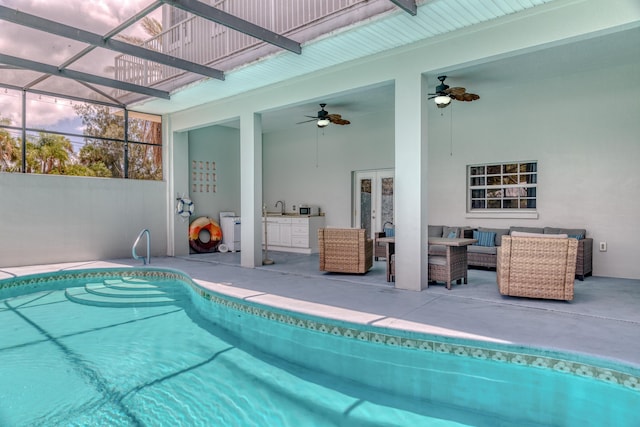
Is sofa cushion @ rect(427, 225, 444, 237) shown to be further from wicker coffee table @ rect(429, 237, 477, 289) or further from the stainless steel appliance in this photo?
the stainless steel appliance

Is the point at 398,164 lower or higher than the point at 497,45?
lower

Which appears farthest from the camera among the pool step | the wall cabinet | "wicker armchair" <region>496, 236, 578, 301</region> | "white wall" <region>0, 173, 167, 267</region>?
the wall cabinet

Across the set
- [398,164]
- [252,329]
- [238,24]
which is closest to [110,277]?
[252,329]

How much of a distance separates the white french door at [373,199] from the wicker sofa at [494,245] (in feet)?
5.22

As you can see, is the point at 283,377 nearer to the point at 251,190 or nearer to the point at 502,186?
the point at 251,190

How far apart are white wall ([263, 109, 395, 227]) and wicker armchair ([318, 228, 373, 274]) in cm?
312

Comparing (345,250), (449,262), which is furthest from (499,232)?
(345,250)

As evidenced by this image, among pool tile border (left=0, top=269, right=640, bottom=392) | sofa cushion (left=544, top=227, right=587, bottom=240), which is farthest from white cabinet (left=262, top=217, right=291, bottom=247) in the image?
sofa cushion (left=544, top=227, right=587, bottom=240)

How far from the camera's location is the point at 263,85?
6977 millimetres

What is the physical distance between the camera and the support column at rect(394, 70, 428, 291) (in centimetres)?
519

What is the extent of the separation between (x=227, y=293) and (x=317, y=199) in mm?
5542

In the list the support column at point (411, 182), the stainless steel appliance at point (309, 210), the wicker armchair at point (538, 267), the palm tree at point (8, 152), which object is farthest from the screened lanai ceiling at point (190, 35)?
the stainless steel appliance at point (309, 210)

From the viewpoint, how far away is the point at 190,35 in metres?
7.04

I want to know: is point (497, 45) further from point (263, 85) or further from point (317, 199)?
point (317, 199)
